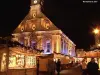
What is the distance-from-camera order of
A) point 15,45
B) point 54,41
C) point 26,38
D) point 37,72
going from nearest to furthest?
point 37,72
point 15,45
point 54,41
point 26,38

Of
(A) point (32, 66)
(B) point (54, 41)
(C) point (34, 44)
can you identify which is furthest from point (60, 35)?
(A) point (32, 66)

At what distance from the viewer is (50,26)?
49.9 meters

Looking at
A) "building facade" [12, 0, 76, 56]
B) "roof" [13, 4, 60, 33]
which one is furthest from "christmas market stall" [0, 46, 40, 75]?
"roof" [13, 4, 60, 33]

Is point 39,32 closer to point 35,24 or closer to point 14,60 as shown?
point 35,24

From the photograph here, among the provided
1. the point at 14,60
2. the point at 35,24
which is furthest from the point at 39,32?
the point at 14,60

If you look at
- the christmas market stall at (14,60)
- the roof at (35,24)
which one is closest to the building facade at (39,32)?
Answer: the roof at (35,24)

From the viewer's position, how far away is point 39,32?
2002 inches

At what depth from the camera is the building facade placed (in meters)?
49.0

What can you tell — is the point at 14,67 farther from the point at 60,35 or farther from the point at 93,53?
the point at 60,35

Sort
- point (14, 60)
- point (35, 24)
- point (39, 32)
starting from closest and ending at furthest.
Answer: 1. point (14, 60)
2. point (39, 32)
3. point (35, 24)

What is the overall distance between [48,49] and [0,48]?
32.3 metres

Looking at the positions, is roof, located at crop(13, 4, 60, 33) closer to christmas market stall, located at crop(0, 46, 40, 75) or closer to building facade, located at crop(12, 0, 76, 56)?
building facade, located at crop(12, 0, 76, 56)

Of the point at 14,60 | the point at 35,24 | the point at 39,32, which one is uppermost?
the point at 35,24

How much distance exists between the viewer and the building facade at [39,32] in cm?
4903
